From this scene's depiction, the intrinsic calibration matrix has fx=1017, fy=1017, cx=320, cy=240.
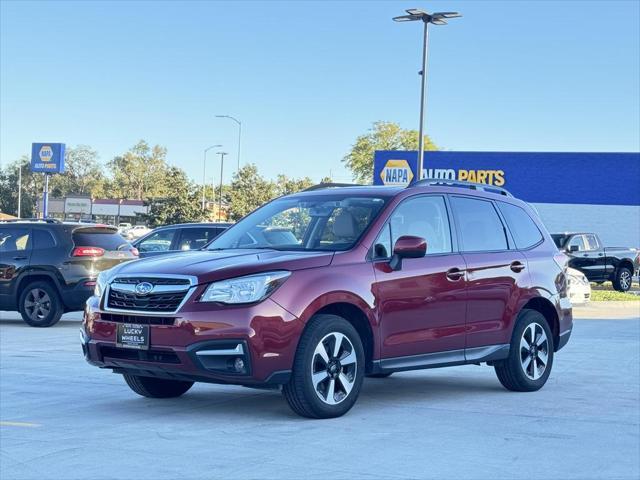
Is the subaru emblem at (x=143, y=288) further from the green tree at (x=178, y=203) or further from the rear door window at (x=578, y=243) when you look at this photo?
the green tree at (x=178, y=203)

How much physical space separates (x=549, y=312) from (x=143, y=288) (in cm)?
434

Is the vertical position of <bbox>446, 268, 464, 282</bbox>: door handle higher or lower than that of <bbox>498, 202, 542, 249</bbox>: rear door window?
lower

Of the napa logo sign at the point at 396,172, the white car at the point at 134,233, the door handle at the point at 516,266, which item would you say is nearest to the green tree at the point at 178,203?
the white car at the point at 134,233

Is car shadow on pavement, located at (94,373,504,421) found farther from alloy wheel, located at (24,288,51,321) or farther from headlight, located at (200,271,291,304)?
alloy wheel, located at (24,288,51,321)

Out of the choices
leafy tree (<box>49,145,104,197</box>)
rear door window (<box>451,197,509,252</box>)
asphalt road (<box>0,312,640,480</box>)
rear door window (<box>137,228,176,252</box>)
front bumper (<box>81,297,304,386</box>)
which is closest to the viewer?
asphalt road (<box>0,312,640,480</box>)

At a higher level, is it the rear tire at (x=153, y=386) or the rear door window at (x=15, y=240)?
the rear door window at (x=15, y=240)

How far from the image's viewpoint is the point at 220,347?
705cm

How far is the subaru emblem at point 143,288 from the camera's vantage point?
7340mm

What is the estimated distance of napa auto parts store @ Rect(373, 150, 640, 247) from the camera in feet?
152

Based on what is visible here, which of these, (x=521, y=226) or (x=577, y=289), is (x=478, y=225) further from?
(x=577, y=289)

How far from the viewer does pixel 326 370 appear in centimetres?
740

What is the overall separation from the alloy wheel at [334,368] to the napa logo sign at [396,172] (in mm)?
41312

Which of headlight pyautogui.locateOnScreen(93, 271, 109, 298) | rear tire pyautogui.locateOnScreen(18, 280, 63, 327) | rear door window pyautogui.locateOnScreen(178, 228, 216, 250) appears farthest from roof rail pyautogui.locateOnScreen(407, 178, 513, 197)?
rear door window pyautogui.locateOnScreen(178, 228, 216, 250)

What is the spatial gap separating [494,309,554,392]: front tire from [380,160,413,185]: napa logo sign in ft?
128
